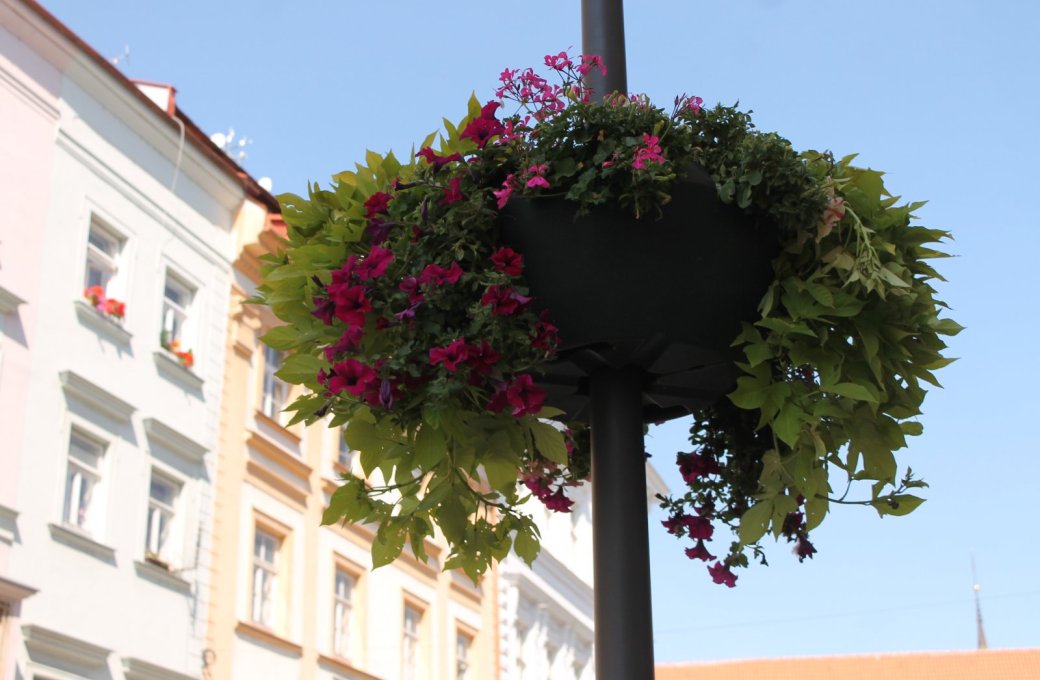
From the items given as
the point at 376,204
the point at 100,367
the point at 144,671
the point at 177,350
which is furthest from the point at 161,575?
the point at 376,204

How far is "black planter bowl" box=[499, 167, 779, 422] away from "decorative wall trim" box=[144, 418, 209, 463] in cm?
1405

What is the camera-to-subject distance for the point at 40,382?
1450cm

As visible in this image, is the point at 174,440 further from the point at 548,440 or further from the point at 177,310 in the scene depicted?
the point at 548,440

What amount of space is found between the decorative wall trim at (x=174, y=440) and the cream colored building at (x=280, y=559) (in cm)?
52

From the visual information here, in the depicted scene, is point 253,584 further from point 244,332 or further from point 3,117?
point 3,117

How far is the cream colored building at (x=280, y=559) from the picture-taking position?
17.6m

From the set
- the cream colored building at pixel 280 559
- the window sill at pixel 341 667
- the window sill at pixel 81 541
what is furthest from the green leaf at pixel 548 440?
the window sill at pixel 341 667

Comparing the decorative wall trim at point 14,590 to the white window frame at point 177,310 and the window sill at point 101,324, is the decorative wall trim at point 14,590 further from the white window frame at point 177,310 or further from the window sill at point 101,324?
the white window frame at point 177,310

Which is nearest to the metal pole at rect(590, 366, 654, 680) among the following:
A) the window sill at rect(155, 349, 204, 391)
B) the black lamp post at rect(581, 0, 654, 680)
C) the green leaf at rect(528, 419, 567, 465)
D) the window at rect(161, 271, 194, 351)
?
the black lamp post at rect(581, 0, 654, 680)

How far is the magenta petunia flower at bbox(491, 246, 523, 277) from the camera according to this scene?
Answer: 250 centimetres

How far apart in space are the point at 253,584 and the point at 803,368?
53.0 ft

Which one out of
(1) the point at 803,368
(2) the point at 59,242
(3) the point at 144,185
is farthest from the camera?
(3) the point at 144,185

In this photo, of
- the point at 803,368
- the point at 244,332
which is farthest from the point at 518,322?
the point at 244,332

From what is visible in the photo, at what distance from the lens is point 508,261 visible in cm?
253
